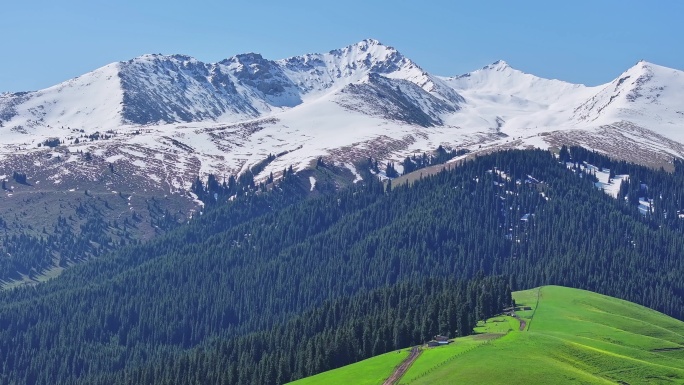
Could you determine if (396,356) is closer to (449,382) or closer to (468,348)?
(468,348)

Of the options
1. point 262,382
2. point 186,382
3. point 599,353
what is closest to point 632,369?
point 599,353

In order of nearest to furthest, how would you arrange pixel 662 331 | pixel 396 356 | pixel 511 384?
pixel 511 384
pixel 396 356
pixel 662 331

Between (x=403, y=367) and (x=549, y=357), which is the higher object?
(x=549, y=357)

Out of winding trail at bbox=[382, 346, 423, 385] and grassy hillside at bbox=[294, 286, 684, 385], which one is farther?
winding trail at bbox=[382, 346, 423, 385]

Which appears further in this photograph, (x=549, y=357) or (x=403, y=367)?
(x=403, y=367)
